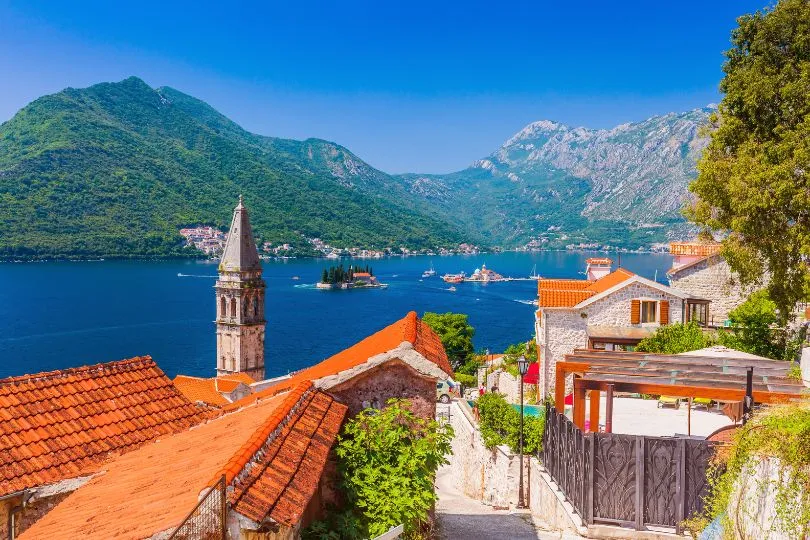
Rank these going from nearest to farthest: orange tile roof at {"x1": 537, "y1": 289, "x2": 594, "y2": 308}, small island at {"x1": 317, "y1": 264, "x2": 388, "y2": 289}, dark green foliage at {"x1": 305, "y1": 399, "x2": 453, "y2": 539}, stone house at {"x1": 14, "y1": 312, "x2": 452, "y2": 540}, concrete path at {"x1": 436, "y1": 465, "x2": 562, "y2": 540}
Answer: stone house at {"x1": 14, "y1": 312, "x2": 452, "y2": 540} → dark green foliage at {"x1": 305, "y1": 399, "x2": 453, "y2": 539} → concrete path at {"x1": 436, "y1": 465, "x2": 562, "y2": 540} → orange tile roof at {"x1": 537, "y1": 289, "x2": 594, "y2": 308} → small island at {"x1": 317, "y1": 264, "x2": 388, "y2": 289}

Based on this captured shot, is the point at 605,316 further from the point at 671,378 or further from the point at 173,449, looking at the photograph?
the point at 173,449

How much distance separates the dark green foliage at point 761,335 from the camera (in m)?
19.6

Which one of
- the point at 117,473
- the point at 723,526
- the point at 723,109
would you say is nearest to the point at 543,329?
the point at 723,109

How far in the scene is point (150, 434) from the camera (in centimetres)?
794

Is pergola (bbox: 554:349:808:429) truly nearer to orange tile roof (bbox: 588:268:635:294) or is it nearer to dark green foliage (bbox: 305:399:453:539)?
dark green foliage (bbox: 305:399:453:539)

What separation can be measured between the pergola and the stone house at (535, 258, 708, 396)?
1152 centimetres

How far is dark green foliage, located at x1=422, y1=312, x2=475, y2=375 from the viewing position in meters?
51.6

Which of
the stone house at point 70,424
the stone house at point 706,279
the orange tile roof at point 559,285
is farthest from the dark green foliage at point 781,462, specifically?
the stone house at point 706,279

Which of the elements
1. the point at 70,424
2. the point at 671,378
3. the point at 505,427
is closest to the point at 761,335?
the point at 505,427

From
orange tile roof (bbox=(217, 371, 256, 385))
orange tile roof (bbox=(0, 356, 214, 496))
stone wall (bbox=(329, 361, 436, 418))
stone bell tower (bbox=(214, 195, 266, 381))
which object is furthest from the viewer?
stone bell tower (bbox=(214, 195, 266, 381))

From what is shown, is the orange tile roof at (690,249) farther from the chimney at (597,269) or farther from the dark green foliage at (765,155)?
the dark green foliage at (765,155)

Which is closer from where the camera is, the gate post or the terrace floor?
the gate post

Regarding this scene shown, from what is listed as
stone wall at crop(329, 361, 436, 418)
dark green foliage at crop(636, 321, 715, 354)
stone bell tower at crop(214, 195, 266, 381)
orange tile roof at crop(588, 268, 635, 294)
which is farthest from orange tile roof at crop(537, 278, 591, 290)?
stone wall at crop(329, 361, 436, 418)

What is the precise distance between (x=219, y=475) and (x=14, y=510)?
357cm
